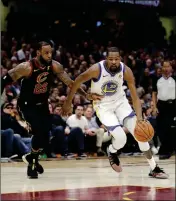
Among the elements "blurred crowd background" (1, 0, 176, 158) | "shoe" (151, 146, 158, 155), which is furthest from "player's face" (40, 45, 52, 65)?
"shoe" (151, 146, 158, 155)

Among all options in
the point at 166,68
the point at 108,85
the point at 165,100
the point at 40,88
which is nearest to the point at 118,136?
the point at 108,85

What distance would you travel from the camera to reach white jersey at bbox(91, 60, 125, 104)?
730 centimetres

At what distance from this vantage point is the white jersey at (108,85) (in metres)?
7.30

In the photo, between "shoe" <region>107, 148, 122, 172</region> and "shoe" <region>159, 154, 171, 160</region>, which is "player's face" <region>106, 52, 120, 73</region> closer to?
"shoe" <region>107, 148, 122, 172</region>

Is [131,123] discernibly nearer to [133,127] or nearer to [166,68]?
[133,127]

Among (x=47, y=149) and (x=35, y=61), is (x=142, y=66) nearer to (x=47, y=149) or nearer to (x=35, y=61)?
(x=47, y=149)

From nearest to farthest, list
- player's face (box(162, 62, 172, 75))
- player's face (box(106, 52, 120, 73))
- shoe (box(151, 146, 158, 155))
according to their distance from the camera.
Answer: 1. player's face (box(106, 52, 120, 73))
2. player's face (box(162, 62, 172, 75))
3. shoe (box(151, 146, 158, 155))

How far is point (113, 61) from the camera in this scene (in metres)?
7.14

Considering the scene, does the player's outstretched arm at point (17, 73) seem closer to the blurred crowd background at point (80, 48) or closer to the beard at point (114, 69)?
the beard at point (114, 69)

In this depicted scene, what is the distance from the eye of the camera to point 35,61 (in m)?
7.24

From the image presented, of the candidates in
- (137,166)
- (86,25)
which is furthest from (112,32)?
(137,166)

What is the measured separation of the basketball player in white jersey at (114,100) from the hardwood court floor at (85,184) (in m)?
0.39

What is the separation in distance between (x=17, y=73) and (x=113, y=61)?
4.05 feet

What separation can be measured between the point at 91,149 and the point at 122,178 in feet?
15.9
